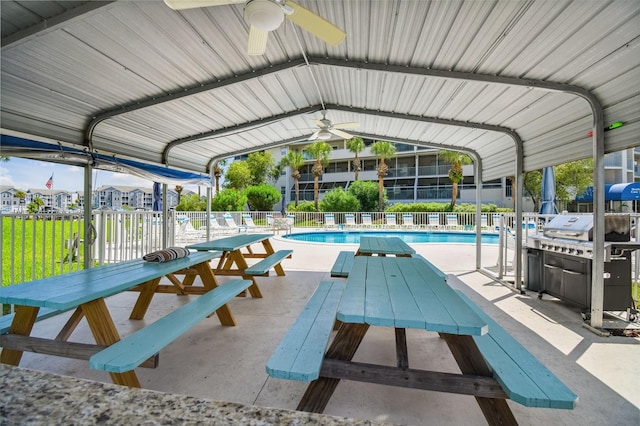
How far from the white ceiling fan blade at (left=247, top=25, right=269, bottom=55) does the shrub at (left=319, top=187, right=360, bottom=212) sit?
16.1m

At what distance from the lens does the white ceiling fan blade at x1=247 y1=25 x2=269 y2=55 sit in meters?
2.80

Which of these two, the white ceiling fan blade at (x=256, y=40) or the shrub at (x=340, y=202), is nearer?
the white ceiling fan blade at (x=256, y=40)

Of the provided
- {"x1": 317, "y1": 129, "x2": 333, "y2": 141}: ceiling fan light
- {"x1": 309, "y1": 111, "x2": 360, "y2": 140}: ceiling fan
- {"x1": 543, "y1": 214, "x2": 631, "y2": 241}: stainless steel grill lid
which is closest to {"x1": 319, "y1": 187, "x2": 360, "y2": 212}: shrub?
{"x1": 309, "y1": 111, "x2": 360, "y2": 140}: ceiling fan

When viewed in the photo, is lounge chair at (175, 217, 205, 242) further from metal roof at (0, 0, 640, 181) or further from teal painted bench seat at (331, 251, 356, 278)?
teal painted bench seat at (331, 251, 356, 278)

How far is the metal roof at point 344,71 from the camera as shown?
8.75ft

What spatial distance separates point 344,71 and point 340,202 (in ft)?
48.4

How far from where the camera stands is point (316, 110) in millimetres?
6039

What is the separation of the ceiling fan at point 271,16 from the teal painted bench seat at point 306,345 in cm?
236

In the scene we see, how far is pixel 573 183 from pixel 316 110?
17783 millimetres

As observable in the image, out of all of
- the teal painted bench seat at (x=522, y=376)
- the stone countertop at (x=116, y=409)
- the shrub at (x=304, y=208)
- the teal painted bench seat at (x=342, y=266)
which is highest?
the shrub at (x=304, y=208)

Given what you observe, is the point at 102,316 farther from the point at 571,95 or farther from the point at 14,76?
the point at 571,95

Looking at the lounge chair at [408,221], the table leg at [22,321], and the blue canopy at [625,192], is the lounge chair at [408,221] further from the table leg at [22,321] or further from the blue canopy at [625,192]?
the table leg at [22,321]

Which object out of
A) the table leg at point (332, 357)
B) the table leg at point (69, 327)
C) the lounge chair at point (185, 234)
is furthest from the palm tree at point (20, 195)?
the table leg at point (332, 357)

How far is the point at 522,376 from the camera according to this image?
145 centimetres
